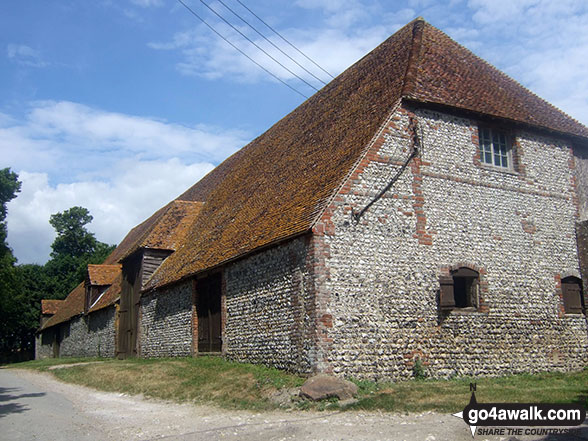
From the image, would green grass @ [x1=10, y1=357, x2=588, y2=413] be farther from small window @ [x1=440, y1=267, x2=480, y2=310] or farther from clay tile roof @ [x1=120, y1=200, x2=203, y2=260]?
clay tile roof @ [x1=120, y1=200, x2=203, y2=260]

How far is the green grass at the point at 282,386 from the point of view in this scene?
1010 centimetres

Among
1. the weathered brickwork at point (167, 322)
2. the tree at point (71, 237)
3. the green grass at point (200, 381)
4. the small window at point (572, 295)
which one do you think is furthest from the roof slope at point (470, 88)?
the tree at point (71, 237)

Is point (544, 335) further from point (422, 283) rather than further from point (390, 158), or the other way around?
point (390, 158)

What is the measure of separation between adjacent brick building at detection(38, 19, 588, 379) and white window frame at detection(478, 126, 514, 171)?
0.14 ft

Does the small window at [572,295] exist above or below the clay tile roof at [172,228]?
below

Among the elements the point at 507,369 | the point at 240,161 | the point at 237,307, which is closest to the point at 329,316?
the point at 237,307

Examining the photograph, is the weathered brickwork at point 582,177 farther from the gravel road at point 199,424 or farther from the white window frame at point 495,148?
the gravel road at point 199,424

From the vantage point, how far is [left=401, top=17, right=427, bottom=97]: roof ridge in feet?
48.4

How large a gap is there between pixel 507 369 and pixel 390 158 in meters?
6.08

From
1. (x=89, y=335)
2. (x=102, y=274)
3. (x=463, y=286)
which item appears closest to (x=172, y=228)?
(x=102, y=274)

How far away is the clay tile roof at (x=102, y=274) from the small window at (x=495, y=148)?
2230 cm

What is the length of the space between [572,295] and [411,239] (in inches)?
216

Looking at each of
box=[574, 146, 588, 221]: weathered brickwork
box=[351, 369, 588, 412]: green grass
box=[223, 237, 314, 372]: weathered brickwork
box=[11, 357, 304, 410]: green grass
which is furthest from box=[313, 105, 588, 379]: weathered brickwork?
box=[11, 357, 304, 410]: green grass

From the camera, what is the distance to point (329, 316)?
12.3 metres
